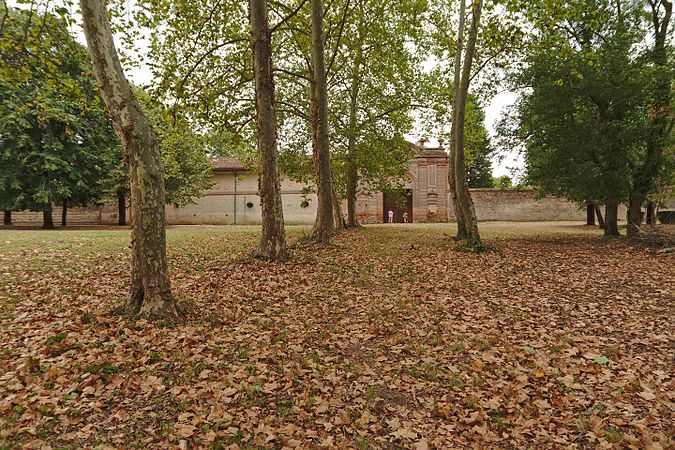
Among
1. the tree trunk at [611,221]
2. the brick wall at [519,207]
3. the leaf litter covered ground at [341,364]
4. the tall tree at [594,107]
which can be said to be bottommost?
the leaf litter covered ground at [341,364]

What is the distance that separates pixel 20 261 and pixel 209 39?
7.92 m

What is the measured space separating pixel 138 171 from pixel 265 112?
4.19 metres

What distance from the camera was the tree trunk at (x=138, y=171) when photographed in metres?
4.84

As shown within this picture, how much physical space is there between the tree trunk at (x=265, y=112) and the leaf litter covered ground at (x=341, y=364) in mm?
1905

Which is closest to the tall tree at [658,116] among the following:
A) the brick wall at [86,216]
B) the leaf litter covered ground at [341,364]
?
the leaf litter covered ground at [341,364]

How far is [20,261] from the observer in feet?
30.7

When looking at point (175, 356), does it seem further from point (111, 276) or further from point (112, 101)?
point (111, 276)

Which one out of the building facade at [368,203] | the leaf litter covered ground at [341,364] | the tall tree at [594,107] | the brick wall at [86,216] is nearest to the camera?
the leaf litter covered ground at [341,364]

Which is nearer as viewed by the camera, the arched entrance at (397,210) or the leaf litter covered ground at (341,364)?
the leaf litter covered ground at (341,364)

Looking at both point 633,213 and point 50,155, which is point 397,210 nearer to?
point 633,213

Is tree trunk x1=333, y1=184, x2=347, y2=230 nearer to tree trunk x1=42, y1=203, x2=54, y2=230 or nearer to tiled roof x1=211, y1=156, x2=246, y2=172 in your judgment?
tiled roof x1=211, y1=156, x2=246, y2=172

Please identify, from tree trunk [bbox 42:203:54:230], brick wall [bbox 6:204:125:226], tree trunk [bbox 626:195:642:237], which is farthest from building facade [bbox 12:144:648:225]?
tree trunk [bbox 626:195:642:237]

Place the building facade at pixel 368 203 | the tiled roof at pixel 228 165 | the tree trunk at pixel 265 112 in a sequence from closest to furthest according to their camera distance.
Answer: the tree trunk at pixel 265 112, the tiled roof at pixel 228 165, the building facade at pixel 368 203

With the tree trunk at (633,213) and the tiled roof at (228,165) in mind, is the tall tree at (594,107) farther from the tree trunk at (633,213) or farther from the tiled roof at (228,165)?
the tiled roof at (228,165)
